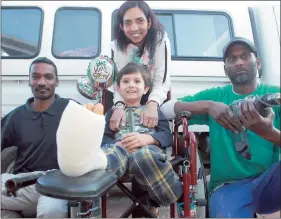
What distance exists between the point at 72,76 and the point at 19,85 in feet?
1.63

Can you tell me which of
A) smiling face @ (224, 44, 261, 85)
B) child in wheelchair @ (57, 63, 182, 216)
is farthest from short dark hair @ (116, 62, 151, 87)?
smiling face @ (224, 44, 261, 85)

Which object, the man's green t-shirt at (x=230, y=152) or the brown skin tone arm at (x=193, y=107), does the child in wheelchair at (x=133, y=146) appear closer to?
the brown skin tone arm at (x=193, y=107)

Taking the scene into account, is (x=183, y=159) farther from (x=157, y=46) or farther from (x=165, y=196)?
(x=157, y=46)

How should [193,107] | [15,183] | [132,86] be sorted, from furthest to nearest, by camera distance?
1. [132,86]
2. [193,107]
3. [15,183]

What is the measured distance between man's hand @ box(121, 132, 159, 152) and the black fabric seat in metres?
0.60

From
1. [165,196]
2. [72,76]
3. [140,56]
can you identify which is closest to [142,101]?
[140,56]

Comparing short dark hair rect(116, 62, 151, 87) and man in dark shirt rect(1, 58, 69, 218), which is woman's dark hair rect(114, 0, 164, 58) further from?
man in dark shirt rect(1, 58, 69, 218)

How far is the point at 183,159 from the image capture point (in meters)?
1.67

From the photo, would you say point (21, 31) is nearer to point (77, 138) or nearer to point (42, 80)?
point (42, 80)

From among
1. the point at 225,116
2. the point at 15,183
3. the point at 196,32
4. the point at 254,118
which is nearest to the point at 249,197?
the point at 225,116

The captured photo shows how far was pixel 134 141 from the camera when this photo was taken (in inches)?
68.4

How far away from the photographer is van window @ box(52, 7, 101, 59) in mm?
3049

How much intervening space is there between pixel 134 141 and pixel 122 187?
27 cm

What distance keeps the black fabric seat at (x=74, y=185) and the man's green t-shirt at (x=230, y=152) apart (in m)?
A: 0.86
